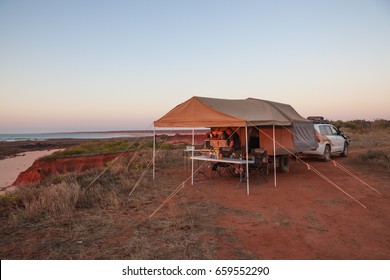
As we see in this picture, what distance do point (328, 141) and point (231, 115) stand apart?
25.4ft

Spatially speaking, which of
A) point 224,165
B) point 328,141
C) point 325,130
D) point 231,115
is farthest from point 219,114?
point 325,130

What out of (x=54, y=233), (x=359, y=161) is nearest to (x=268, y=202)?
(x=54, y=233)

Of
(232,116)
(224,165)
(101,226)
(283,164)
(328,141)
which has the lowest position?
(101,226)

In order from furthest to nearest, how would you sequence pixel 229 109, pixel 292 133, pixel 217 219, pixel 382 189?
pixel 292 133 → pixel 229 109 → pixel 382 189 → pixel 217 219

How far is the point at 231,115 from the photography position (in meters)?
8.62

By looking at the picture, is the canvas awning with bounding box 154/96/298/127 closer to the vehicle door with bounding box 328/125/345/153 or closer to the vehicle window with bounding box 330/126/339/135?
the vehicle door with bounding box 328/125/345/153

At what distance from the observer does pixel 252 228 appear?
18.5ft

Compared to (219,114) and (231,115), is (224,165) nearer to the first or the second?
(219,114)

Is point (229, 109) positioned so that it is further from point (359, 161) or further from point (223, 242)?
point (359, 161)

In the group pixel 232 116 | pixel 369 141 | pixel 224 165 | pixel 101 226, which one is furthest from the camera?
pixel 369 141

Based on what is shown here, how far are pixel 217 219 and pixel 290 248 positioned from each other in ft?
6.08

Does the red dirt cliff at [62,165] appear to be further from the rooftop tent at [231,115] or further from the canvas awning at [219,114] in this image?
the rooftop tent at [231,115]

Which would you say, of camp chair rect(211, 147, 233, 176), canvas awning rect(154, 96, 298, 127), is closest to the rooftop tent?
canvas awning rect(154, 96, 298, 127)

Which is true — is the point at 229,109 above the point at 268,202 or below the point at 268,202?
above
